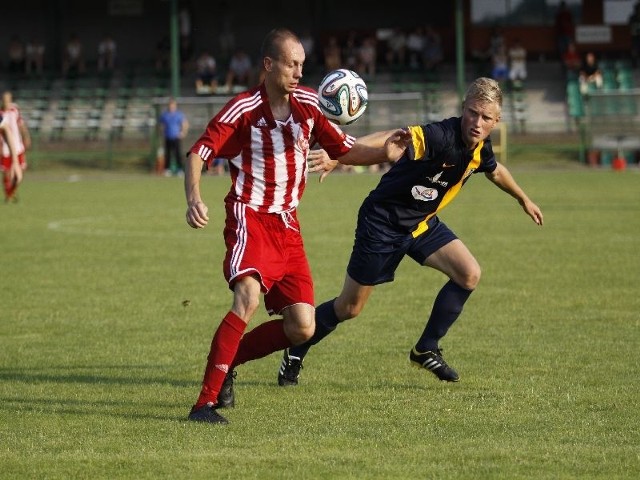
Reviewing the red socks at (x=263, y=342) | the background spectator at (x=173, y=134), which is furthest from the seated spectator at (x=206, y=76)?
the red socks at (x=263, y=342)

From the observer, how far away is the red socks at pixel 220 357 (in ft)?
20.7

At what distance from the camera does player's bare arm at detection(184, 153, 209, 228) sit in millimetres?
5992

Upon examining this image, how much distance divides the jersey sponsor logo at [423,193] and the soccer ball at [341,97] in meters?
0.66

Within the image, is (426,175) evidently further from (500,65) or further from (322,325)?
(500,65)

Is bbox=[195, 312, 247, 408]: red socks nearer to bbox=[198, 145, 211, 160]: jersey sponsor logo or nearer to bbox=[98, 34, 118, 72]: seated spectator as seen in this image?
bbox=[198, 145, 211, 160]: jersey sponsor logo

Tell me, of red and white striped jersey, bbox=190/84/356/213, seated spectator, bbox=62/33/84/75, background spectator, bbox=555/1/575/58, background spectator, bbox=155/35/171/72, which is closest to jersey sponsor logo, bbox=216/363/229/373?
red and white striped jersey, bbox=190/84/356/213

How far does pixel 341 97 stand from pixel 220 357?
1.50m

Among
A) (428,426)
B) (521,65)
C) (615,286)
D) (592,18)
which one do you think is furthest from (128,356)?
(592,18)

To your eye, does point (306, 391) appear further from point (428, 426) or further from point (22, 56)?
point (22, 56)

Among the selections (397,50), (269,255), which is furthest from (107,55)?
(269,255)

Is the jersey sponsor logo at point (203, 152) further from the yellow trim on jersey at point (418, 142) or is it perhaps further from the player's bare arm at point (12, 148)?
the player's bare arm at point (12, 148)

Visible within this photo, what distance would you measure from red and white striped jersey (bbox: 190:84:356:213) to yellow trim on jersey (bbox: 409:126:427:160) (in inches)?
15.3

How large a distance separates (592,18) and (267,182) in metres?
36.1

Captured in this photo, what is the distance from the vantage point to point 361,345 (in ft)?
29.0
